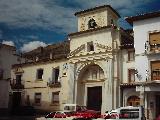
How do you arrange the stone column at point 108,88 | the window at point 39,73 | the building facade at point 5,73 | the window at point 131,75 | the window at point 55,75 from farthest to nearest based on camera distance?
the building facade at point 5,73 → the window at point 39,73 → the window at point 55,75 → the stone column at point 108,88 → the window at point 131,75

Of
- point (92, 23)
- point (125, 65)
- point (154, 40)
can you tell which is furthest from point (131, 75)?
point (92, 23)

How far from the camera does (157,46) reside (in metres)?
27.7

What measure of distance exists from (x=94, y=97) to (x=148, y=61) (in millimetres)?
8966

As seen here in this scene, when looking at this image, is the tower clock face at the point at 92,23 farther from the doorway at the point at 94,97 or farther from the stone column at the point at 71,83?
the doorway at the point at 94,97

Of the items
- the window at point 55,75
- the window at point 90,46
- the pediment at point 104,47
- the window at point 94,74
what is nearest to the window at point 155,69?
the pediment at point 104,47

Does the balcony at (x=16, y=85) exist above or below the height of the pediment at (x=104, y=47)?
below

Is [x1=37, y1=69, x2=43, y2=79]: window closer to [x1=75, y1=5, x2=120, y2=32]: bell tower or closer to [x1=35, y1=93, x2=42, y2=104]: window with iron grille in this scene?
[x1=35, y1=93, x2=42, y2=104]: window with iron grille

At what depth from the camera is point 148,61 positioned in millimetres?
27859

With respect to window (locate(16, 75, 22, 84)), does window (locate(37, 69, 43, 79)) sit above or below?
above

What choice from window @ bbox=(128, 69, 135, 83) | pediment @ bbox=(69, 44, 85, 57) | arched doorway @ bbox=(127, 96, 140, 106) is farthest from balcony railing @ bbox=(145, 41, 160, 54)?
pediment @ bbox=(69, 44, 85, 57)

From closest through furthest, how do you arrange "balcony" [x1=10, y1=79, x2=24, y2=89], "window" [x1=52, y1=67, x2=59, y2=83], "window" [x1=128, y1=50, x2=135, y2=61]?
"window" [x1=128, y1=50, x2=135, y2=61], "window" [x1=52, y1=67, x2=59, y2=83], "balcony" [x1=10, y1=79, x2=24, y2=89]

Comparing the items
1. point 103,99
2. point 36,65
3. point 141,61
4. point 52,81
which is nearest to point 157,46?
point 141,61

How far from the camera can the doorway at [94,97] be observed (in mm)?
33500

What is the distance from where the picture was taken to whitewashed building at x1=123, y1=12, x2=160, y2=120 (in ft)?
89.4
